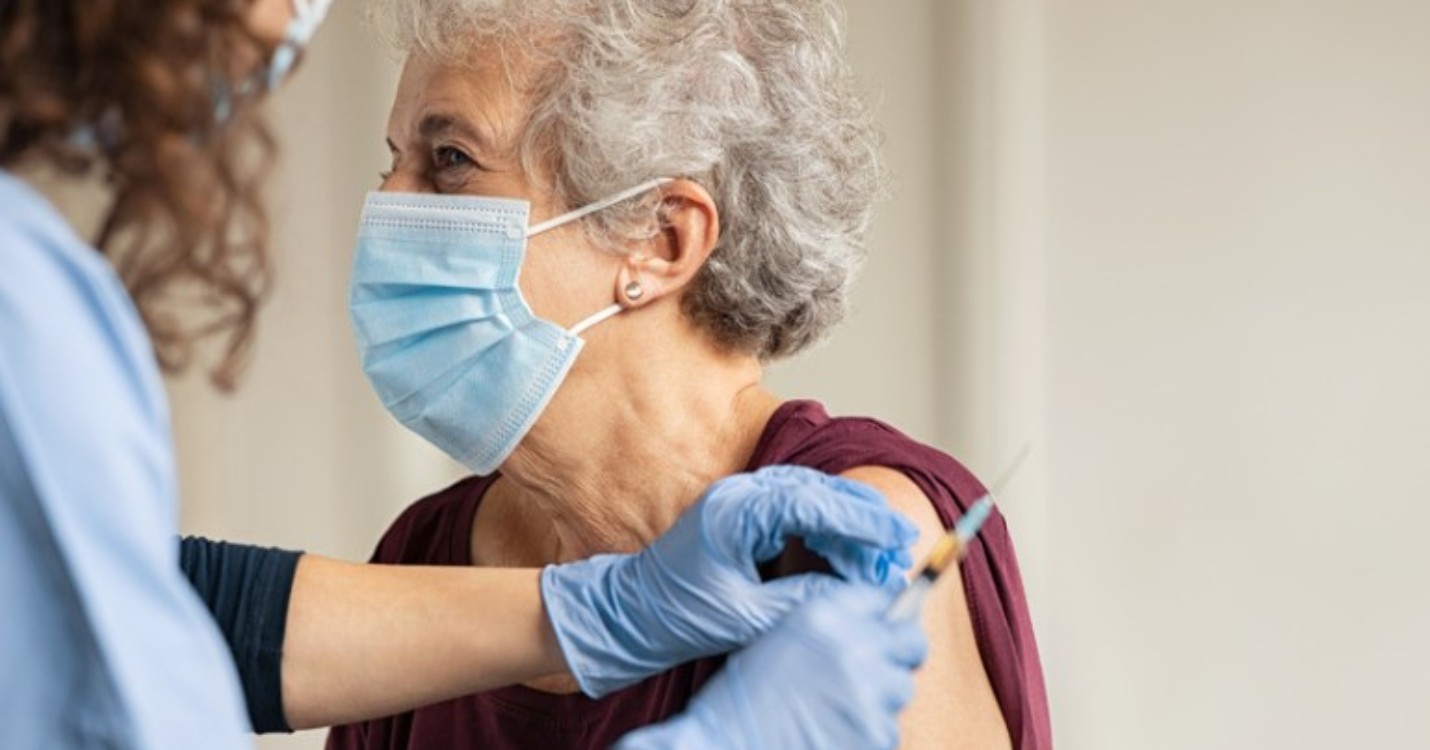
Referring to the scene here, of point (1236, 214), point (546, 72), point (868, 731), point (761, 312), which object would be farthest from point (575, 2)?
point (1236, 214)

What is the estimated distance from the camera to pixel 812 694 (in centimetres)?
125

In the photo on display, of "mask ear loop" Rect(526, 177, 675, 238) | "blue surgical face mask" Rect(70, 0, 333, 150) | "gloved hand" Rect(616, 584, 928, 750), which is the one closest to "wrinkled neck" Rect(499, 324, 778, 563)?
"mask ear loop" Rect(526, 177, 675, 238)

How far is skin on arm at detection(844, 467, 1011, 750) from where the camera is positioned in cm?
144

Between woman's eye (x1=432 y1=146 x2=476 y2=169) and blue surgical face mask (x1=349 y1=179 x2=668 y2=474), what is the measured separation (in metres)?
0.03

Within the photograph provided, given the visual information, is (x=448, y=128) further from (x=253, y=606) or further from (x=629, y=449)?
(x=253, y=606)

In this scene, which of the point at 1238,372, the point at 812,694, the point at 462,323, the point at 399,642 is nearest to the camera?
the point at 812,694

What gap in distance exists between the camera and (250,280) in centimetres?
104

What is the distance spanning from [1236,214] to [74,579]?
1968mm

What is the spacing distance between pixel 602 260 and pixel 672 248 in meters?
0.06

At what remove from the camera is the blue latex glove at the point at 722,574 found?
131cm

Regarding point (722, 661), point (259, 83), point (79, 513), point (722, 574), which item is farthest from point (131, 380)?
point (722, 661)

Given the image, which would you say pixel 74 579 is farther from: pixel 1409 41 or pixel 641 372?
pixel 1409 41

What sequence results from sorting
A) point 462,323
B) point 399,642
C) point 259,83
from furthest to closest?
point 462,323 < point 399,642 < point 259,83

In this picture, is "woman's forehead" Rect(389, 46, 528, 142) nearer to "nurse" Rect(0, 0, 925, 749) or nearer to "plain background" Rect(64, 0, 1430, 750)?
"nurse" Rect(0, 0, 925, 749)
